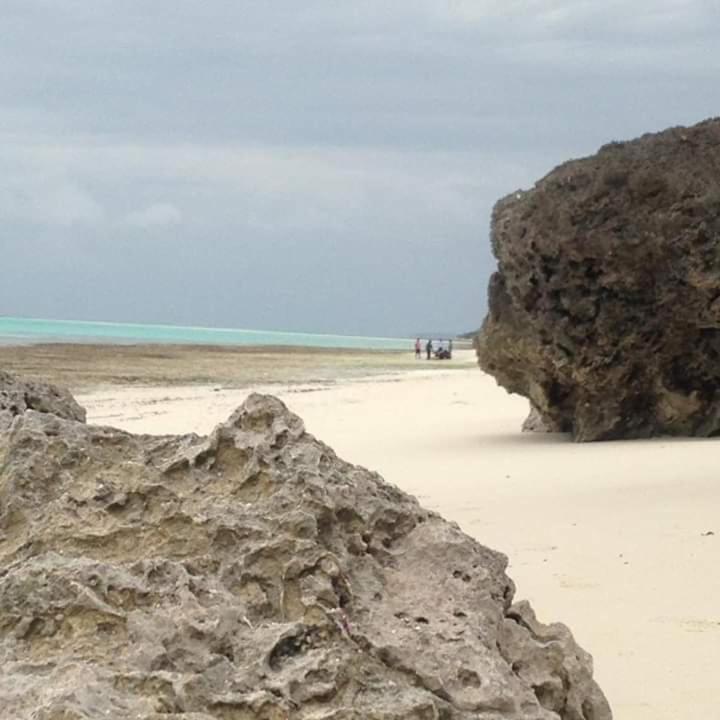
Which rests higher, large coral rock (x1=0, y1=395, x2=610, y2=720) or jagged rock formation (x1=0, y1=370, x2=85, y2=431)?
jagged rock formation (x1=0, y1=370, x2=85, y2=431)

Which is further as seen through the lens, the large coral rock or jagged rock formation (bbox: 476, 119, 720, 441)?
jagged rock formation (bbox: 476, 119, 720, 441)

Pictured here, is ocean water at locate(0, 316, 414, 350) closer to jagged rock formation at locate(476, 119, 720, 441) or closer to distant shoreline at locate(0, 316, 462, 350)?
distant shoreline at locate(0, 316, 462, 350)

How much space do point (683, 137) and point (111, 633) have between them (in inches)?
403

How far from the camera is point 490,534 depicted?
736 cm

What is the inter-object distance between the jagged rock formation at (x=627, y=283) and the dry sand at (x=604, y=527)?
655 mm

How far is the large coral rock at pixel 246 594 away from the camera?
294 cm

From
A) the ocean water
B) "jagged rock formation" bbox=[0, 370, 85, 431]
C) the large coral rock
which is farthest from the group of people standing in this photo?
the large coral rock

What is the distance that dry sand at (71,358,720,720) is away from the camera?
4.75 metres

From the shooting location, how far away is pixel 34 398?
564cm

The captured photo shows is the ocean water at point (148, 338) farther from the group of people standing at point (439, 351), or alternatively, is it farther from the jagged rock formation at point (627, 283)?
the jagged rock formation at point (627, 283)

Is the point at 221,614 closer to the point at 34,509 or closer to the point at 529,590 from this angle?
the point at 34,509

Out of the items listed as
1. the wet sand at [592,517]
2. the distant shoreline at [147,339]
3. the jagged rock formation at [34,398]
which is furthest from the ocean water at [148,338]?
the jagged rock formation at [34,398]

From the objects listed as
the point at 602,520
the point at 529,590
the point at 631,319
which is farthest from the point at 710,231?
the point at 529,590

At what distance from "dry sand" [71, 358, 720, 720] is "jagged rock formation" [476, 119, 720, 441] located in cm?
65
